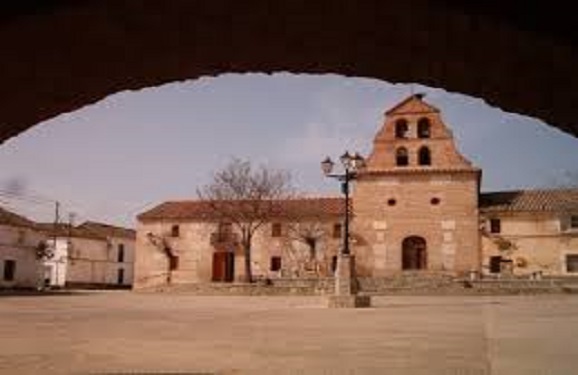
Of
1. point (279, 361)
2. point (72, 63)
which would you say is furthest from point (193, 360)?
point (72, 63)

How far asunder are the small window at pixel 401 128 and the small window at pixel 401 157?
0.78 metres

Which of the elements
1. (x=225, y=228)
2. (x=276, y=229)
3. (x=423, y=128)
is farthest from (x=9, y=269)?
(x=423, y=128)

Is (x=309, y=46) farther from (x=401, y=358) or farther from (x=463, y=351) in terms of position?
(x=463, y=351)

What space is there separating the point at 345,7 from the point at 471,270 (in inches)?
1519

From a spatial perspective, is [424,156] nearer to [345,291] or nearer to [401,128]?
[401,128]

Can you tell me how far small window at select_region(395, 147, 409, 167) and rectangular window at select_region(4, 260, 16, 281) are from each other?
29.4 meters

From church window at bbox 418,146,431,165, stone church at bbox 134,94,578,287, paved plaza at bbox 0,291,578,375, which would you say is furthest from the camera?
church window at bbox 418,146,431,165

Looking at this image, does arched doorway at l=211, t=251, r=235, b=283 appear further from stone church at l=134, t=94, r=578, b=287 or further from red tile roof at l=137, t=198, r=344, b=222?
stone church at l=134, t=94, r=578, b=287

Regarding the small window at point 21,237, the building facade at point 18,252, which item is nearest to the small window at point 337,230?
the building facade at point 18,252

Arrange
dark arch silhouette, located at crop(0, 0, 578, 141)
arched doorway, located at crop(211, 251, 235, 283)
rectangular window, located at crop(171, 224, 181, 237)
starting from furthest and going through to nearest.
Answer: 1. rectangular window, located at crop(171, 224, 181, 237)
2. arched doorway, located at crop(211, 251, 235, 283)
3. dark arch silhouette, located at crop(0, 0, 578, 141)

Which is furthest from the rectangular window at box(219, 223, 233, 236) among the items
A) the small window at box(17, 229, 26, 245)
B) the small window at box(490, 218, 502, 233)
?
the small window at box(490, 218, 502, 233)

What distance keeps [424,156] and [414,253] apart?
570 centimetres

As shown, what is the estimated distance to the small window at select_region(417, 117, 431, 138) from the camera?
1634 inches

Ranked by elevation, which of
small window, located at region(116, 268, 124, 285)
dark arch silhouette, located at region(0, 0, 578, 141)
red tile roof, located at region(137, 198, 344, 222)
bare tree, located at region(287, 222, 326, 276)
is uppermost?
red tile roof, located at region(137, 198, 344, 222)
